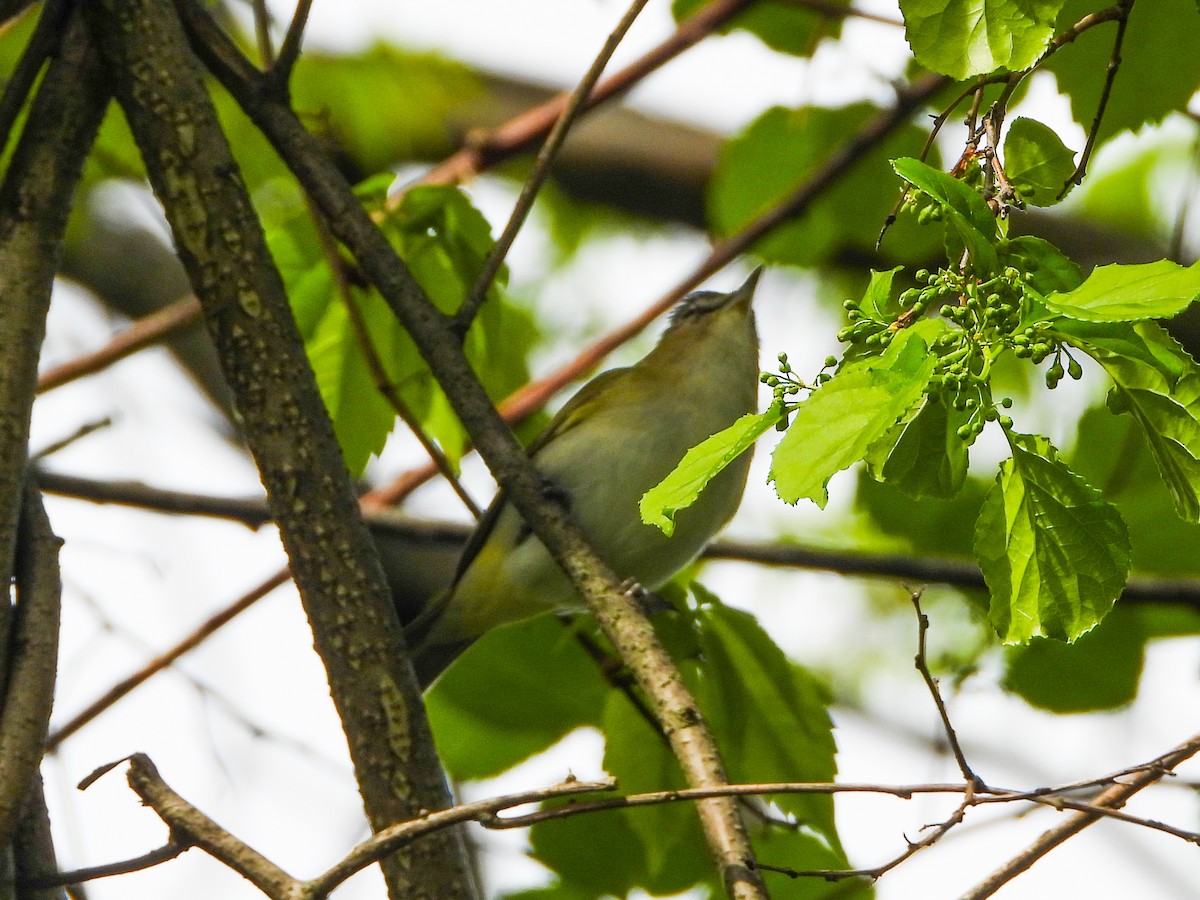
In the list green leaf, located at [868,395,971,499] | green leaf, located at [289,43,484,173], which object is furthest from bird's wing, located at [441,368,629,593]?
green leaf, located at [868,395,971,499]

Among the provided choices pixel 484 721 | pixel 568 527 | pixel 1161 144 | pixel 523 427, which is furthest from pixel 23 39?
pixel 1161 144

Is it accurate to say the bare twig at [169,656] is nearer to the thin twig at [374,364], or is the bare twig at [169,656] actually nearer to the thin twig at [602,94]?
the thin twig at [374,364]

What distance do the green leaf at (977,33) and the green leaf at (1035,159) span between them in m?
0.12

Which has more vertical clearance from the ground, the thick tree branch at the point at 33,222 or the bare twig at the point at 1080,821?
the thick tree branch at the point at 33,222

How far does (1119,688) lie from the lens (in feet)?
9.98

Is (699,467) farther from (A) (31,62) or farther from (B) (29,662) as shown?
(A) (31,62)

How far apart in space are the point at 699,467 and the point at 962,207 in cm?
39

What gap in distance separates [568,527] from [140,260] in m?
4.13

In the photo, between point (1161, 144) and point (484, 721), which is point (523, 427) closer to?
point (484, 721)

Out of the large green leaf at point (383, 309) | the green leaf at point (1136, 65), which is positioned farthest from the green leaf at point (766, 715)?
Result: the green leaf at point (1136, 65)

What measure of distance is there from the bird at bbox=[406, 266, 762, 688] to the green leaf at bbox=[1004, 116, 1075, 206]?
1.92m

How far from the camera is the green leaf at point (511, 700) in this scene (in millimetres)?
2990

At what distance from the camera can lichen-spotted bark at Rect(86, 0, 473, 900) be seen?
2.31 m

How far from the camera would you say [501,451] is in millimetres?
2371
